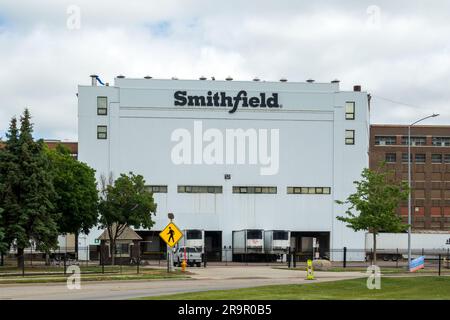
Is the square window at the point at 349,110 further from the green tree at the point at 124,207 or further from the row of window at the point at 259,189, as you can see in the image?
the green tree at the point at 124,207

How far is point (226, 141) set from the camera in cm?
8688

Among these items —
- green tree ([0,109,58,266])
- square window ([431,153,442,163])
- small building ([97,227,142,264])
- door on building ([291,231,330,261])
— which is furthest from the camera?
square window ([431,153,442,163])

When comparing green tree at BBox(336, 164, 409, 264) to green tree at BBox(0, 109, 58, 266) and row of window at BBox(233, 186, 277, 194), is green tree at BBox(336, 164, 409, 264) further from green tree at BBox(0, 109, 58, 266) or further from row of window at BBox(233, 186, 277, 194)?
row of window at BBox(233, 186, 277, 194)

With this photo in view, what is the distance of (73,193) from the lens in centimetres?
6384

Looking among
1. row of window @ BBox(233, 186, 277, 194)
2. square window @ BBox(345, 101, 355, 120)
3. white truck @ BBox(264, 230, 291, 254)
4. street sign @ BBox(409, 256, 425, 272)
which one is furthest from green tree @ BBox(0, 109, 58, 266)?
square window @ BBox(345, 101, 355, 120)

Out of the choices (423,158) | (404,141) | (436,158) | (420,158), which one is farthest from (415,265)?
(404,141)

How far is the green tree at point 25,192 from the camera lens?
52.4 m

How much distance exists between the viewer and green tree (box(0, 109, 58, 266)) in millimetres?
52406

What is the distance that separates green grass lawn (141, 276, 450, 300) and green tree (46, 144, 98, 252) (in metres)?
33.5

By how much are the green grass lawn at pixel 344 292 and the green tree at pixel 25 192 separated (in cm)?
2595

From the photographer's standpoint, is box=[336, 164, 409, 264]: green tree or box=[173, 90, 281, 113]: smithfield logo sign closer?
box=[336, 164, 409, 264]: green tree

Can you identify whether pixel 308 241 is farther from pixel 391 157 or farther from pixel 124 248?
pixel 391 157

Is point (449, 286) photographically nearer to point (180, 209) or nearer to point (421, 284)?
point (421, 284)

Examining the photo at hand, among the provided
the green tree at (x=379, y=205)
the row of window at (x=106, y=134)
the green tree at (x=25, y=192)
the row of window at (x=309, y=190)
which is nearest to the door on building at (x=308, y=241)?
the row of window at (x=309, y=190)
